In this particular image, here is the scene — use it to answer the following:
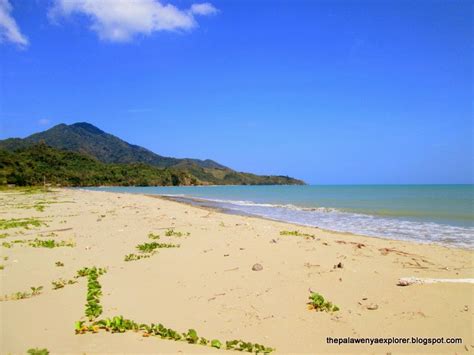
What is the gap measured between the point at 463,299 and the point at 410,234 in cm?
1016

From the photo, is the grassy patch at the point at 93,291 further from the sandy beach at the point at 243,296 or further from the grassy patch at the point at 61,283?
the grassy patch at the point at 61,283

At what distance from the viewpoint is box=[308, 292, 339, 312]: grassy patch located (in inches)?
204

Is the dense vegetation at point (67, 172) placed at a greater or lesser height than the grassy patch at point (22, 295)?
greater

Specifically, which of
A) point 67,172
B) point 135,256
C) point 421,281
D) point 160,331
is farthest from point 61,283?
point 67,172

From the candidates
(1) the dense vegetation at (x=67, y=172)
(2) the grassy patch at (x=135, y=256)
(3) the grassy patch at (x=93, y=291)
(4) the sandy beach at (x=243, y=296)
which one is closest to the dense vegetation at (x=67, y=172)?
(1) the dense vegetation at (x=67, y=172)

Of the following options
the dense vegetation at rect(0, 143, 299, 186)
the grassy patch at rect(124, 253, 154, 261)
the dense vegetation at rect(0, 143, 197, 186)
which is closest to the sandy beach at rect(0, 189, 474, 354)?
the grassy patch at rect(124, 253, 154, 261)

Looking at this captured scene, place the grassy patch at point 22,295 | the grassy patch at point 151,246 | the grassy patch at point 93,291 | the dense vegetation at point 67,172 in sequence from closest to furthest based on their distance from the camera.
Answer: the grassy patch at point 93,291 → the grassy patch at point 22,295 → the grassy patch at point 151,246 → the dense vegetation at point 67,172

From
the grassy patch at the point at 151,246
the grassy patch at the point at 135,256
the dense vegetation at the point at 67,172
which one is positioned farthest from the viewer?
the dense vegetation at the point at 67,172

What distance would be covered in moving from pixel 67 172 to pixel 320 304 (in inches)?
5532

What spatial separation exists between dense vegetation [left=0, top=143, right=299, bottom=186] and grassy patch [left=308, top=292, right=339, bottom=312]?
9860 centimetres

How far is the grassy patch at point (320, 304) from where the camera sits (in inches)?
204

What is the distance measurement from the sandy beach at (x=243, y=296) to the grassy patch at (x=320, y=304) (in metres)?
0.12

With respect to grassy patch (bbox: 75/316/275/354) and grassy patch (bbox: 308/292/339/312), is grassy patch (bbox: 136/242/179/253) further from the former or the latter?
grassy patch (bbox: 308/292/339/312)

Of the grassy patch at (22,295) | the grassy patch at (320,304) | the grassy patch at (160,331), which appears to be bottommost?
the grassy patch at (22,295)
